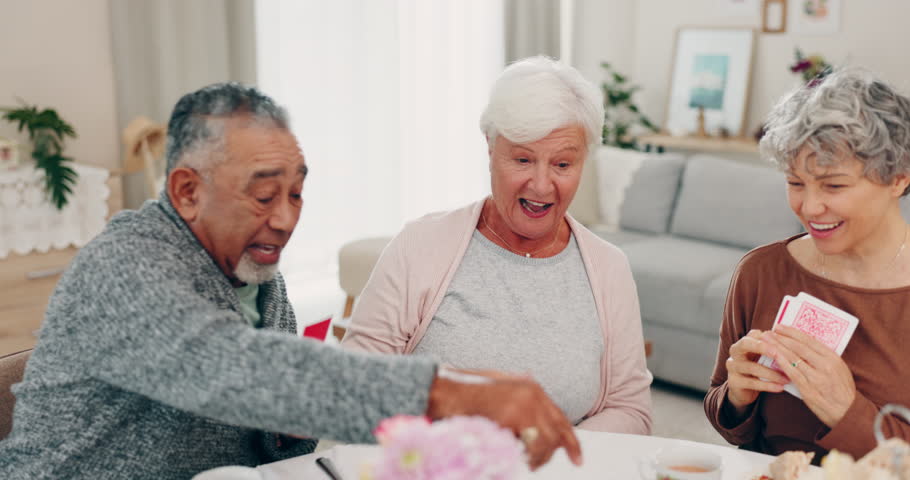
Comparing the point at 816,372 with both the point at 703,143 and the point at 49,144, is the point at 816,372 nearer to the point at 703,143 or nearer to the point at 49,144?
the point at 49,144

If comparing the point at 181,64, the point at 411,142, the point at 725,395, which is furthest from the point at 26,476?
the point at 411,142

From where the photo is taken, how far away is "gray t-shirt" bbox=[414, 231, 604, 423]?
1582 millimetres

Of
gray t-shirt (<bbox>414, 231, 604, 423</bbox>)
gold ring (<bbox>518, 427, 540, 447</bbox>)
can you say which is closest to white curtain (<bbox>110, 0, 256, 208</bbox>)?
gray t-shirt (<bbox>414, 231, 604, 423</bbox>)

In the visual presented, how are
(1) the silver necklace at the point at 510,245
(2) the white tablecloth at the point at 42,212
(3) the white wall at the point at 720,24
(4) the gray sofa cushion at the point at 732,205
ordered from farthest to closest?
(3) the white wall at the point at 720,24, (4) the gray sofa cushion at the point at 732,205, (2) the white tablecloth at the point at 42,212, (1) the silver necklace at the point at 510,245

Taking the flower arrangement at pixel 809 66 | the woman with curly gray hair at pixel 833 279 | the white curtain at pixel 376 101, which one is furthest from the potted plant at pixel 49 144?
the flower arrangement at pixel 809 66

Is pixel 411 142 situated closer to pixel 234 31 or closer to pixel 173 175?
pixel 234 31

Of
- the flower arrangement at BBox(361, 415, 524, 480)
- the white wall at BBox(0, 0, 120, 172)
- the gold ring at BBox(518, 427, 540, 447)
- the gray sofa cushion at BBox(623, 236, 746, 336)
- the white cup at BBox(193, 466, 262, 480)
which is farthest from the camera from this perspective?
the white wall at BBox(0, 0, 120, 172)

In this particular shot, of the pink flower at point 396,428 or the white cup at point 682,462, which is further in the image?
the white cup at point 682,462

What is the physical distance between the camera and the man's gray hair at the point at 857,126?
1.35m

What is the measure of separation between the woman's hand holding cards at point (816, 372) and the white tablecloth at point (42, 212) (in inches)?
115

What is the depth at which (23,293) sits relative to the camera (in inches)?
128

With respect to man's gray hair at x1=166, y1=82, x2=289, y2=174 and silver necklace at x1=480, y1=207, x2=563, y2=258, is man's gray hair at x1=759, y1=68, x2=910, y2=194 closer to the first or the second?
silver necklace at x1=480, y1=207, x2=563, y2=258

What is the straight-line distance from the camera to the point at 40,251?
130 inches

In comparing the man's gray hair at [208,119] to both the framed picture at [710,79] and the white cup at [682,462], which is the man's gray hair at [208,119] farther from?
the framed picture at [710,79]
